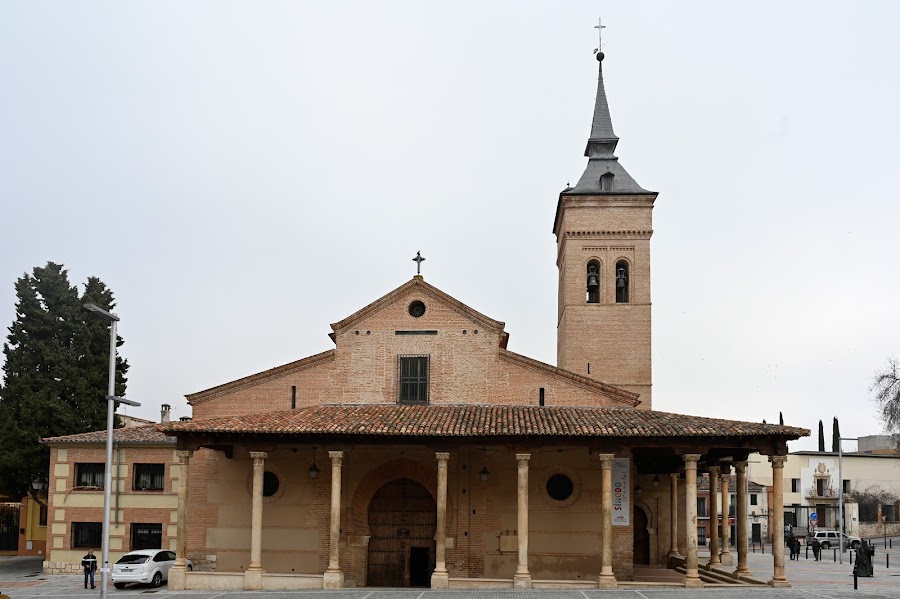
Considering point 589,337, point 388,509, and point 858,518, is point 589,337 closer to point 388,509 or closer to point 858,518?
point 388,509

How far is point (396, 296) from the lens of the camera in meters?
30.4

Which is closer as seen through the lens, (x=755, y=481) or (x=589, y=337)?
(x=589, y=337)

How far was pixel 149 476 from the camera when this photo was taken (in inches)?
1291

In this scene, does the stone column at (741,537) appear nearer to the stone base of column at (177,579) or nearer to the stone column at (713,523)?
the stone column at (713,523)

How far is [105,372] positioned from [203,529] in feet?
42.5

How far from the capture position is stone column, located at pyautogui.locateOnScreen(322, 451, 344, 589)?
2562cm

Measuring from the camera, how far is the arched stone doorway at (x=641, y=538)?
128 ft

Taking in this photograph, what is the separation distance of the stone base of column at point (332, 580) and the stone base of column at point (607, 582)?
23.6 ft

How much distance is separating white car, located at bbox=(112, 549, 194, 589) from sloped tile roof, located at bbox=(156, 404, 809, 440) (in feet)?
14.5

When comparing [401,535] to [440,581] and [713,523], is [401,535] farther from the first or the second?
[713,523]

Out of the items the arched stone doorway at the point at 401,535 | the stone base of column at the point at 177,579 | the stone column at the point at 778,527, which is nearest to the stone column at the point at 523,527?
the arched stone doorway at the point at 401,535

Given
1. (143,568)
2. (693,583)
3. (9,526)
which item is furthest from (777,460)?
(9,526)


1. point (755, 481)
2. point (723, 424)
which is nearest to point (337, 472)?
point (723, 424)

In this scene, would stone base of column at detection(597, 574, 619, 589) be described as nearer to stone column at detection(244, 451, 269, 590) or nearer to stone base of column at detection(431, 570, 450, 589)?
stone base of column at detection(431, 570, 450, 589)
